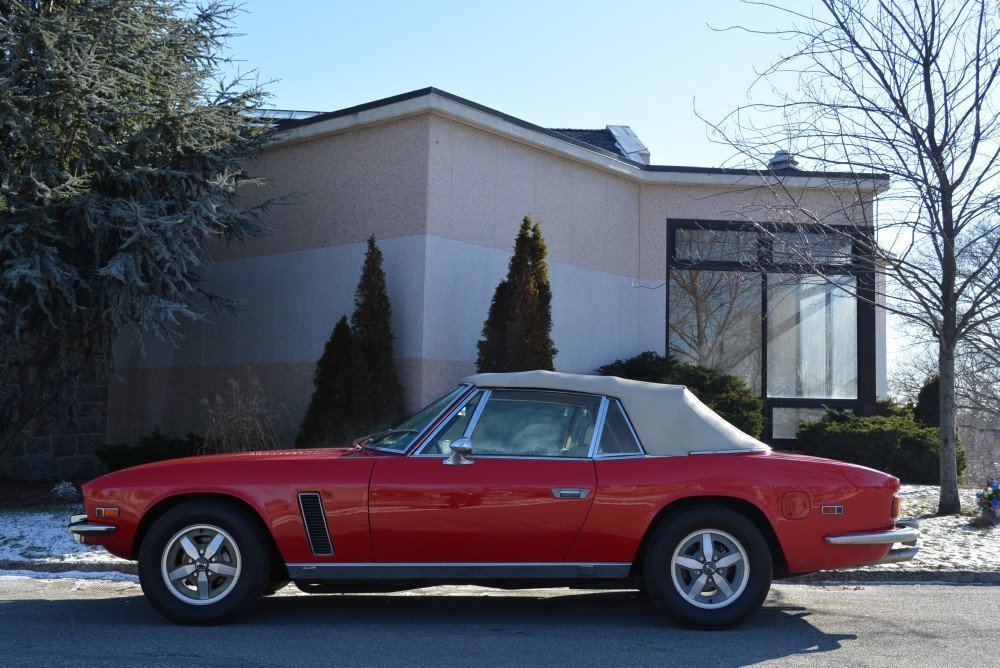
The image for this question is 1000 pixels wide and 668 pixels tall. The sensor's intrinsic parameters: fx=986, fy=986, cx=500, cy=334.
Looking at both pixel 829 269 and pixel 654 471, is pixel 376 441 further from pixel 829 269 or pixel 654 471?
pixel 829 269

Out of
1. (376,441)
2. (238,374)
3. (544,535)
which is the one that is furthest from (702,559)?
(238,374)

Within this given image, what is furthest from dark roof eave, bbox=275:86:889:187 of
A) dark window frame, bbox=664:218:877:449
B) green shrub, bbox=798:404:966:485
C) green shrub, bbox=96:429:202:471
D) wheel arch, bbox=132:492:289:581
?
wheel arch, bbox=132:492:289:581

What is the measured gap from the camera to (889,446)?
42.7 ft

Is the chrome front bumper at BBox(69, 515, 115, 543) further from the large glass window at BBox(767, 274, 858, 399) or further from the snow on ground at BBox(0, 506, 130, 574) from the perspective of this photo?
the large glass window at BBox(767, 274, 858, 399)

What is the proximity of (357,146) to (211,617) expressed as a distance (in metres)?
8.27

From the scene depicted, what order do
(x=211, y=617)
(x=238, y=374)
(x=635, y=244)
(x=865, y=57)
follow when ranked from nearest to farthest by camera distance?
1. (x=211, y=617)
2. (x=865, y=57)
3. (x=238, y=374)
4. (x=635, y=244)

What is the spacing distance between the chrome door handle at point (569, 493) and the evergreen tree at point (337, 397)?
6057mm

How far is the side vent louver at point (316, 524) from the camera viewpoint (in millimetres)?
5598

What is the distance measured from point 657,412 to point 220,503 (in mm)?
2634

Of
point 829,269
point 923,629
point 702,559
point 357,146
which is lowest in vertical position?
point 923,629

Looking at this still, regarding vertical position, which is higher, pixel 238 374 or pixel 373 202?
pixel 373 202

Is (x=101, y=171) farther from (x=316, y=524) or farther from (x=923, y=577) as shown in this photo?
(x=923, y=577)

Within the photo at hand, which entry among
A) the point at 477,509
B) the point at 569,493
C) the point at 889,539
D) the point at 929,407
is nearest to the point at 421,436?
the point at 477,509

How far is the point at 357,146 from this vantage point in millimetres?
12789
